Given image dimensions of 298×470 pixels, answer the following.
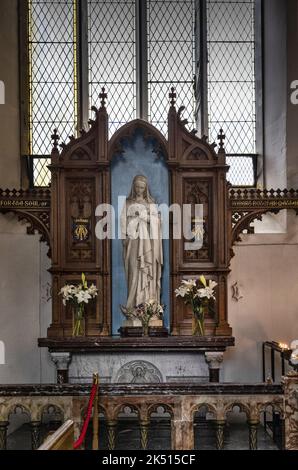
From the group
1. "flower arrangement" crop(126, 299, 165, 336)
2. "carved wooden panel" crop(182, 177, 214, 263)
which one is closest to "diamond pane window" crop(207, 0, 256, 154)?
"carved wooden panel" crop(182, 177, 214, 263)

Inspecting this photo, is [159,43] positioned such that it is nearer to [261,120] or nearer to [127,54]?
[127,54]

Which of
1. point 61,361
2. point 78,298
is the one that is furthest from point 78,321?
point 61,361

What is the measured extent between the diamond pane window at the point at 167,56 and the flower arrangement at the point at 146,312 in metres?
3.08

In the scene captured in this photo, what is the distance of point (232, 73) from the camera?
39.1ft

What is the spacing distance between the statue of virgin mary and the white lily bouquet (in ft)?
1.76

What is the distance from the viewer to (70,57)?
11.9m

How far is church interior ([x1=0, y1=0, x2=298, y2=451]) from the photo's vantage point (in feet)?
32.8

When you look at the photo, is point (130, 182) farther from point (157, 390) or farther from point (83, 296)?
point (157, 390)

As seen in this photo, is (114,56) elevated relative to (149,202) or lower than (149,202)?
elevated

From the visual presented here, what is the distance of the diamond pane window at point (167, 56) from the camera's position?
11.9m

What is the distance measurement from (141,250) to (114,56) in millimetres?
3406

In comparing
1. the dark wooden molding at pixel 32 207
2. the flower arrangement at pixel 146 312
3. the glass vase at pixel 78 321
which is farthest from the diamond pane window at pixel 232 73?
the glass vase at pixel 78 321

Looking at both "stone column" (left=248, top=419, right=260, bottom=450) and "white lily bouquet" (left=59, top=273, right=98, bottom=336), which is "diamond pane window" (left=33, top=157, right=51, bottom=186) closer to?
"white lily bouquet" (left=59, top=273, right=98, bottom=336)

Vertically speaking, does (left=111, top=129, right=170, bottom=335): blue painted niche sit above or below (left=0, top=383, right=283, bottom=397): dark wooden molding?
above
